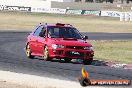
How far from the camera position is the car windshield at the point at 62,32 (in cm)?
2123

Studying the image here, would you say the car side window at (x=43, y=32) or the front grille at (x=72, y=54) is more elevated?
the car side window at (x=43, y=32)

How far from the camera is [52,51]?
20156 mm

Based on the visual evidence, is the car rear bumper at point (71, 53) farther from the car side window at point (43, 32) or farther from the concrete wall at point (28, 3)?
the concrete wall at point (28, 3)

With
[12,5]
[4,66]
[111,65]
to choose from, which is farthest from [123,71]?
[12,5]

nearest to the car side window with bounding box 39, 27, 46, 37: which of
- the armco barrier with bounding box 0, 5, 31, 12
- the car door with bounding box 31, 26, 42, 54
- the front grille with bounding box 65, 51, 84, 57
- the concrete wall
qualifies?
the car door with bounding box 31, 26, 42, 54

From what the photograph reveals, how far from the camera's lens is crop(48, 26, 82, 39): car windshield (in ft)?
69.7

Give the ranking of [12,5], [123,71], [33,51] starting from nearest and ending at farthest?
[123,71]
[33,51]
[12,5]

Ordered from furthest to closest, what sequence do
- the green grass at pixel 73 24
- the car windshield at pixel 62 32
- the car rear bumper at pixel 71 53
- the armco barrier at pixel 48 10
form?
the armco barrier at pixel 48 10, the green grass at pixel 73 24, the car windshield at pixel 62 32, the car rear bumper at pixel 71 53

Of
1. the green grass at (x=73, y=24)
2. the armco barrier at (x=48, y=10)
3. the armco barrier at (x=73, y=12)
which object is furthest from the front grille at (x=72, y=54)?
the armco barrier at (x=73, y=12)

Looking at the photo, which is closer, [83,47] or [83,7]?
[83,47]

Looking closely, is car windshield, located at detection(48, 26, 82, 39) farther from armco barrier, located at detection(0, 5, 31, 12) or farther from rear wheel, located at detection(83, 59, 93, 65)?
armco barrier, located at detection(0, 5, 31, 12)

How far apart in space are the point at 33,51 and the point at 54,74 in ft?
18.6

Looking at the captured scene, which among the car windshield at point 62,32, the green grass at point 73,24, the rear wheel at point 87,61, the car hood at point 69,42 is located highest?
the car windshield at point 62,32

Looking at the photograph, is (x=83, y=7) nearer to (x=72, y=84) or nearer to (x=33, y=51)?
(x=33, y=51)
